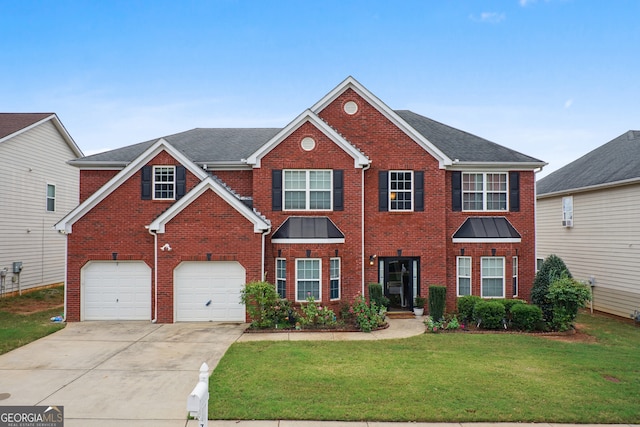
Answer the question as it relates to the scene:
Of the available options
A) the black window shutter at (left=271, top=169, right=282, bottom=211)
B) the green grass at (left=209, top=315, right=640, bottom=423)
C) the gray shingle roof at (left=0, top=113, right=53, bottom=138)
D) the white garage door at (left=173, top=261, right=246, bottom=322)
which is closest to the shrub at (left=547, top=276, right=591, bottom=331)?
the green grass at (left=209, top=315, right=640, bottom=423)

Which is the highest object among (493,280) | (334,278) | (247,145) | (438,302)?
(247,145)

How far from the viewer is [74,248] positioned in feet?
46.9

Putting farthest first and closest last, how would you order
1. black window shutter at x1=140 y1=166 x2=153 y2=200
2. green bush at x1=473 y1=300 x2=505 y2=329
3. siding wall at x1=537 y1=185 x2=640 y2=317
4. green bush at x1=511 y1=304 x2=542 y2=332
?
1. siding wall at x1=537 y1=185 x2=640 y2=317
2. black window shutter at x1=140 y1=166 x2=153 y2=200
3. green bush at x1=473 y1=300 x2=505 y2=329
4. green bush at x1=511 y1=304 x2=542 y2=332

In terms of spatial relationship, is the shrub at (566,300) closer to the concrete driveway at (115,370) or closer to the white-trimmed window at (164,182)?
the concrete driveway at (115,370)

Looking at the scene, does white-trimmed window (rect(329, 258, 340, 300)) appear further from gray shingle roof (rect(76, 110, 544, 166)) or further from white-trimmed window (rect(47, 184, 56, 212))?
white-trimmed window (rect(47, 184, 56, 212))

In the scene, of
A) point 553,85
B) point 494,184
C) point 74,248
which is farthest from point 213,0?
point 553,85

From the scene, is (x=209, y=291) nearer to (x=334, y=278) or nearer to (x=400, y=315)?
(x=334, y=278)

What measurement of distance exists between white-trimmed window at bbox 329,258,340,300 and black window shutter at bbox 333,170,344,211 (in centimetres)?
210

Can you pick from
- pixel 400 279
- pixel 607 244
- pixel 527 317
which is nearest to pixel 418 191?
pixel 400 279

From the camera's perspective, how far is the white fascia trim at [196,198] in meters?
13.9

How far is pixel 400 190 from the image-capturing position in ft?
52.5

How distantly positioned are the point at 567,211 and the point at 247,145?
53.7 feet

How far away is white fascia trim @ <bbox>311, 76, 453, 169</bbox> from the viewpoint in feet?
51.6

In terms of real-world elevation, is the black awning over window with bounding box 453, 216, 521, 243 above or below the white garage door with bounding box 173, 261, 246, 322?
above
